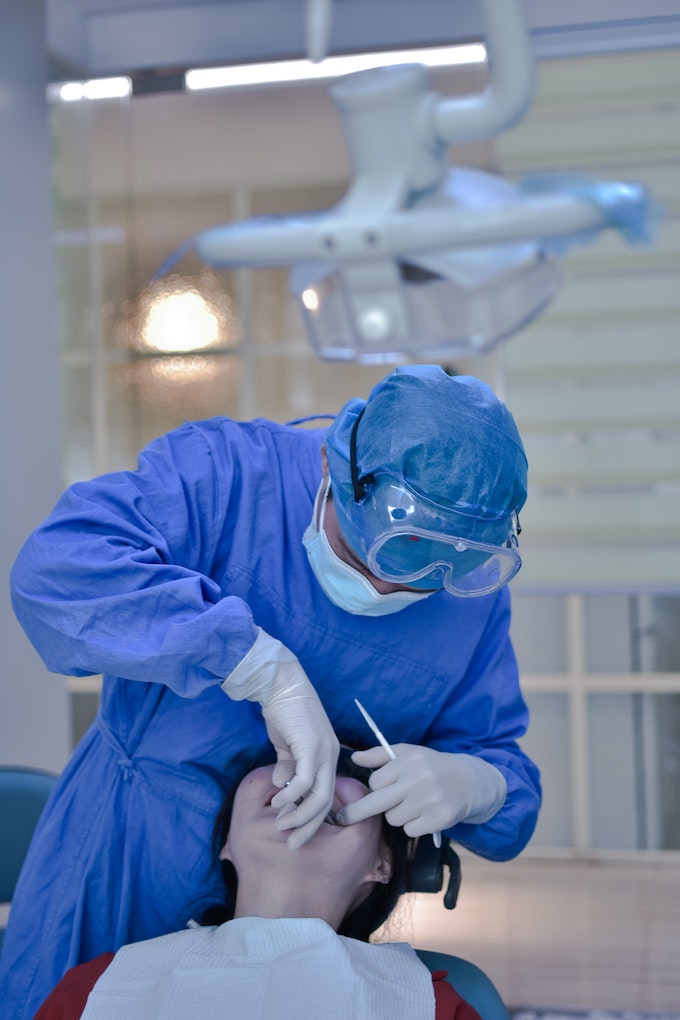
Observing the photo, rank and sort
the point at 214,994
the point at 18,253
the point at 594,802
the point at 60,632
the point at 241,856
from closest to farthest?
1. the point at 60,632
2. the point at 214,994
3. the point at 241,856
4. the point at 18,253
5. the point at 594,802

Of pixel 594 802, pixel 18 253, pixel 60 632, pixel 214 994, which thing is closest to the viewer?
pixel 60 632

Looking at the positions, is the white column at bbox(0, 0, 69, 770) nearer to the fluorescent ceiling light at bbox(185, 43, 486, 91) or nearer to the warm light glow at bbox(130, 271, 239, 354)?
the warm light glow at bbox(130, 271, 239, 354)

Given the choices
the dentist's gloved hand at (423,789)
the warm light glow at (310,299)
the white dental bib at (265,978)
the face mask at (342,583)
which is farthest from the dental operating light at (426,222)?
the white dental bib at (265,978)

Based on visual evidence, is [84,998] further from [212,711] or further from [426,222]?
[426,222]

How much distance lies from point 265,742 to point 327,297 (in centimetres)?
63

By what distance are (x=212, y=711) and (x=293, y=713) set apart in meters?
0.18

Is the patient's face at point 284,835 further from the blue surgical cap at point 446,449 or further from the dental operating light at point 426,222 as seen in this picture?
the dental operating light at point 426,222

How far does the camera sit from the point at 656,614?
303 cm

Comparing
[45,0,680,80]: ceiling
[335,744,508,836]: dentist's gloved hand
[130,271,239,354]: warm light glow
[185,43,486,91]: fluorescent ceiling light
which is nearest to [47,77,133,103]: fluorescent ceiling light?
[45,0,680,80]: ceiling

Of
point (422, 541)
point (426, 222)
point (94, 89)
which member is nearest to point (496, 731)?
point (422, 541)

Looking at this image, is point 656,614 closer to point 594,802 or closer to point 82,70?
point 594,802

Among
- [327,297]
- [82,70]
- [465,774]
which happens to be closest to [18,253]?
[82,70]

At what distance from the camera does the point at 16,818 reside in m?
1.72

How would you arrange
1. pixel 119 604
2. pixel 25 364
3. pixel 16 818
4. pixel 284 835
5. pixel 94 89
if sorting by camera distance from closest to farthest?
1. pixel 119 604
2. pixel 284 835
3. pixel 16 818
4. pixel 25 364
5. pixel 94 89
